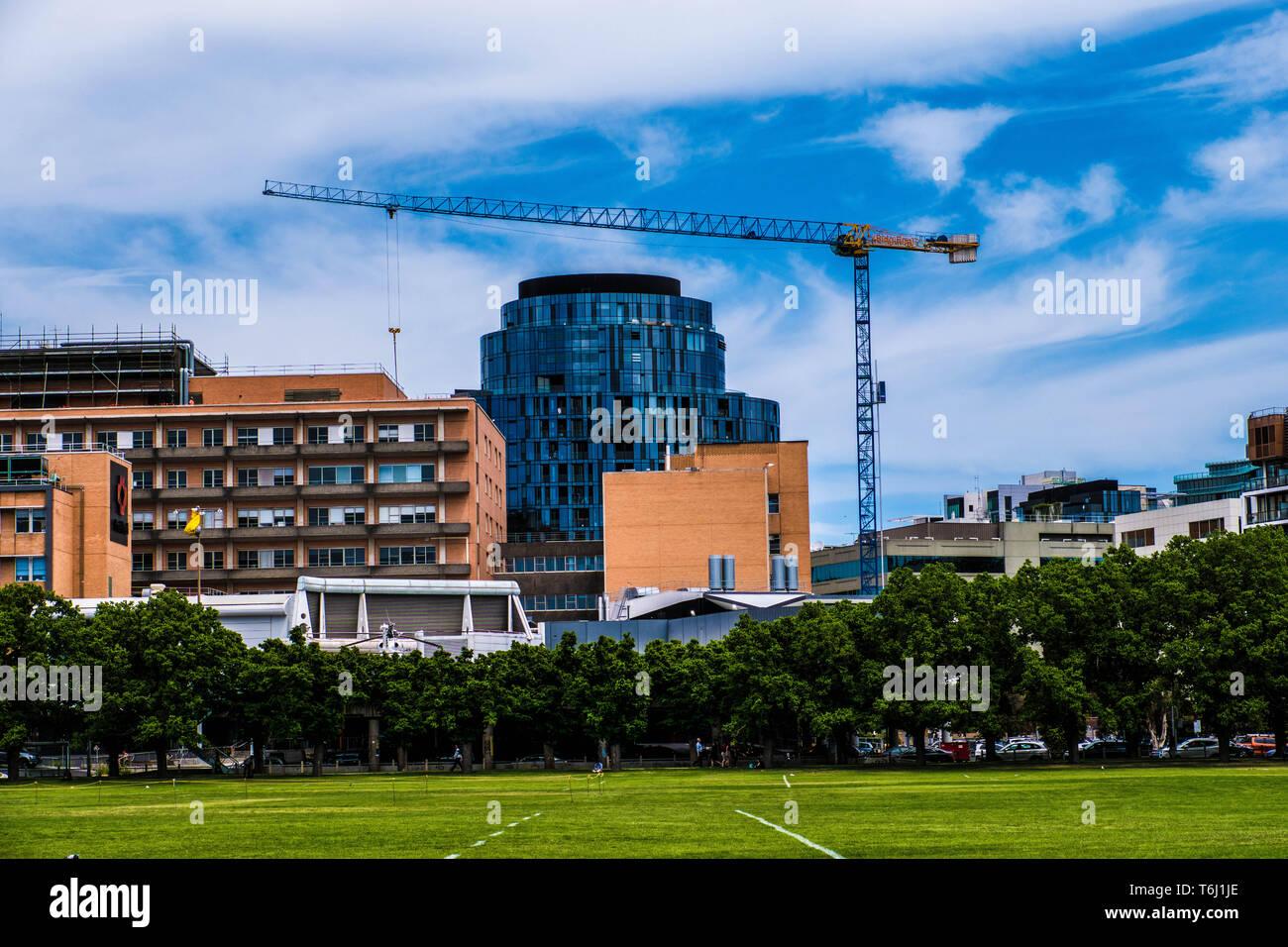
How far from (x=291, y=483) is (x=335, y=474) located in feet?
15.7

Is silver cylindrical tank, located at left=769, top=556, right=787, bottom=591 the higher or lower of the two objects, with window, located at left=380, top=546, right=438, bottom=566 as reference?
lower

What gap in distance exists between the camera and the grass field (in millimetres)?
34625

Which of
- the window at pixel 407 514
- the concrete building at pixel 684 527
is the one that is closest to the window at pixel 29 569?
the window at pixel 407 514

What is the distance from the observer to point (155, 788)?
7575 cm

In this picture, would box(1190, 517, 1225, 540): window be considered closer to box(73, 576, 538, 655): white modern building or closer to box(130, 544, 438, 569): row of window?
box(73, 576, 538, 655): white modern building

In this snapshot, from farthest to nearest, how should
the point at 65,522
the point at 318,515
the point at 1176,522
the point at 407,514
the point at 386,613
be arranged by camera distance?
the point at 1176,522 < the point at 318,515 < the point at 407,514 < the point at 386,613 < the point at 65,522

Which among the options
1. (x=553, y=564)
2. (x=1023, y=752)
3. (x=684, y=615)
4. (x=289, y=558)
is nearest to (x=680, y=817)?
(x=1023, y=752)

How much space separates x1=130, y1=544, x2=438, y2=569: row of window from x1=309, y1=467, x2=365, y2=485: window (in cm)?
763

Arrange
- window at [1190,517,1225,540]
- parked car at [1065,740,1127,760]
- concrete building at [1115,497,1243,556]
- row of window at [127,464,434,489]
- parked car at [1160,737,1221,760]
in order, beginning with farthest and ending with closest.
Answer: window at [1190,517,1225,540] < concrete building at [1115,497,1243,556] < row of window at [127,464,434,489] < parked car at [1065,740,1127,760] < parked car at [1160,737,1221,760]

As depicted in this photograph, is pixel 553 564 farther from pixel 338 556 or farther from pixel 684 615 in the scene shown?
pixel 684 615

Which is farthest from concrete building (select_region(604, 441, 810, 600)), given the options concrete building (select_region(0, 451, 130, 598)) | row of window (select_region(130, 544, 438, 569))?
concrete building (select_region(0, 451, 130, 598))

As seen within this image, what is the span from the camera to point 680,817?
4628 cm

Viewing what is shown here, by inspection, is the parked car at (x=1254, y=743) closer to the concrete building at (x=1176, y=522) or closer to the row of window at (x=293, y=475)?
the concrete building at (x=1176, y=522)

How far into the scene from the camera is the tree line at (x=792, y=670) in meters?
89.7
